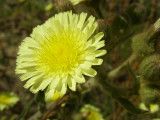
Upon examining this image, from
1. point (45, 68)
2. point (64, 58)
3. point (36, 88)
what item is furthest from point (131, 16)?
point (36, 88)

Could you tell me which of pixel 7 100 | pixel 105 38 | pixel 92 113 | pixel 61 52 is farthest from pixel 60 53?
pixel 7 100

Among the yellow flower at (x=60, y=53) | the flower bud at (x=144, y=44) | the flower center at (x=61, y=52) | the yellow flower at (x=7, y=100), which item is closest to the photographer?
the yellow flower at (x=60, y=53)

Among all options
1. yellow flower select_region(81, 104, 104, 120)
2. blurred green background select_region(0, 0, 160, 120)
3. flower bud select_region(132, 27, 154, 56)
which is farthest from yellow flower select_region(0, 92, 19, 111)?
flower bud select_region(132, 27, 154, 56)

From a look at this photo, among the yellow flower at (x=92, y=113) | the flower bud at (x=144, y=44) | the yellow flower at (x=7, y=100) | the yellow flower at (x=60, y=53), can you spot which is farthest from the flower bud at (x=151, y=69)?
the yellow flower at (x=7, y=100)

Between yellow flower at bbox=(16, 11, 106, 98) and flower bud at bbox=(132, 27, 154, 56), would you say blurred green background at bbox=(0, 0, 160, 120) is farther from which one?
yellow flower at bbox=(16, 11, 106, 98)

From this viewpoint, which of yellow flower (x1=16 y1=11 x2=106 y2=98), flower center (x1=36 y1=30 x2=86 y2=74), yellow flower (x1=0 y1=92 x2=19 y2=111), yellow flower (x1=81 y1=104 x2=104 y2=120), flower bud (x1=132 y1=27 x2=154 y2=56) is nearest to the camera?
yellow flower (x1=16 y1=11 x2=106 y2=98)

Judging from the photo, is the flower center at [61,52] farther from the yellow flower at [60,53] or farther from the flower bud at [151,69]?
the flower bud at [151,69]

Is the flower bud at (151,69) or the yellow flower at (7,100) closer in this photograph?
the flower bud at (151,69)
